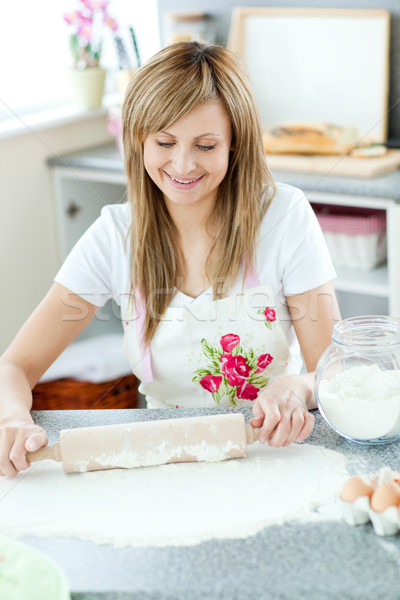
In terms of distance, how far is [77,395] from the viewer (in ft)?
6.81

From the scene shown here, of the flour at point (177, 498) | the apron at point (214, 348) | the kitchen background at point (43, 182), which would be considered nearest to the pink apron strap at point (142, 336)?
the apron at point (214, 348)

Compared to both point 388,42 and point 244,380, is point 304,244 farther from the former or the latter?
point 388,42

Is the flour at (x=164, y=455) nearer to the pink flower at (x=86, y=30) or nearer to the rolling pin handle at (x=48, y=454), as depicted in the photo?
the rolling pin handle at (x=48, y=454)

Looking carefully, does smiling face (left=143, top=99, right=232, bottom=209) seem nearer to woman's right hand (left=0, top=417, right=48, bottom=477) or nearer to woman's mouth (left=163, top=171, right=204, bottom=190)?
woman's mouth (left=163, top=171, right=204, bottom=190)

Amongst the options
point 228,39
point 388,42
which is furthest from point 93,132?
point 388,42

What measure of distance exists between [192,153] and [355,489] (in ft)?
1.86

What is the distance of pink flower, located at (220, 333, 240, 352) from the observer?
1.26m

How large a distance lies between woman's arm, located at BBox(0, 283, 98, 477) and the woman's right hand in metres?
0.03

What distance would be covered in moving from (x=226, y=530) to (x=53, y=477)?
24cm

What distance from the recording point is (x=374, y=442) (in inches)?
35.7

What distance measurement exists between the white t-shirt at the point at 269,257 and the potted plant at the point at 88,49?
1.21m

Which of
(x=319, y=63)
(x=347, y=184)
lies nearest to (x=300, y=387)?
(x=347, y=184)

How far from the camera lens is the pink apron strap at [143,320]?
49.3 inches

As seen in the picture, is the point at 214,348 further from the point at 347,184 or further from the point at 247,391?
the point at 347,184
